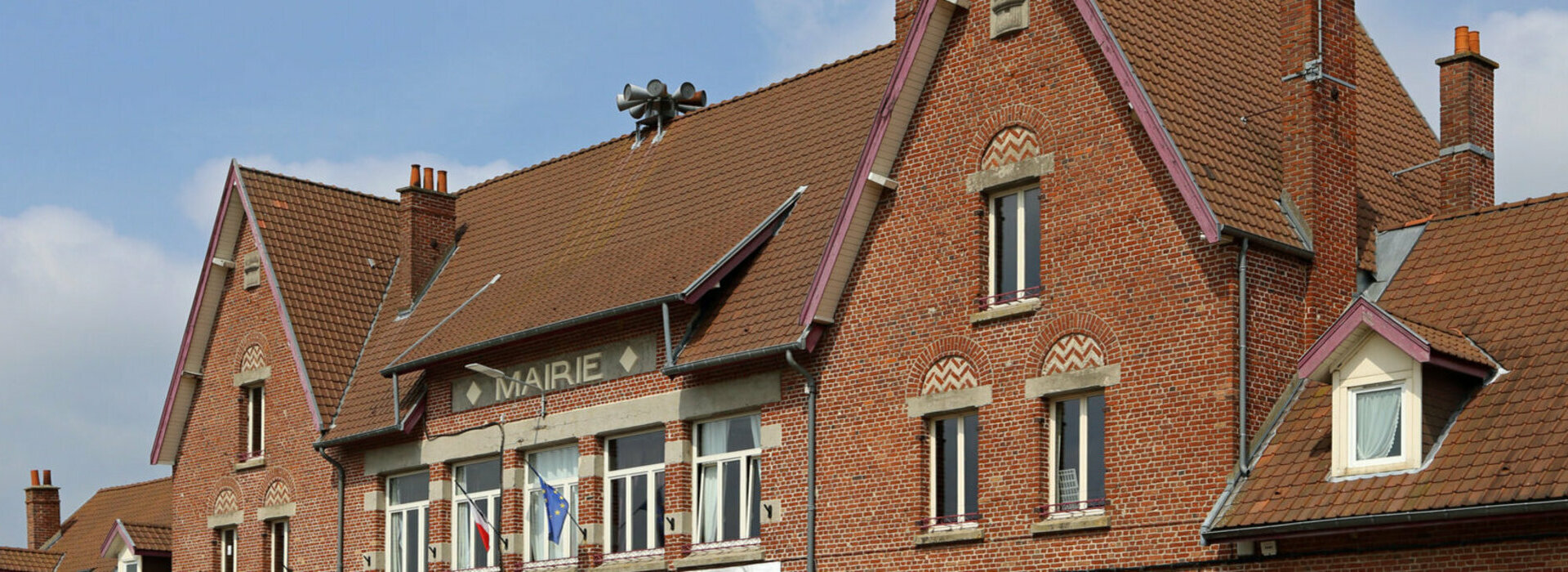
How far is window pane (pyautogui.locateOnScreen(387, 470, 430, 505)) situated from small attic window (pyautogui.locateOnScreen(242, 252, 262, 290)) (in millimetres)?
5593

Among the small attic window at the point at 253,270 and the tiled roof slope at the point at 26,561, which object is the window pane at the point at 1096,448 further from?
the tiled roof slope at the point at 26,561

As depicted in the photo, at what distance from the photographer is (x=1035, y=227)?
83.4ft

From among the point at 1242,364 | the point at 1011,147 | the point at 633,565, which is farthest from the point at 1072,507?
the point at 633,565

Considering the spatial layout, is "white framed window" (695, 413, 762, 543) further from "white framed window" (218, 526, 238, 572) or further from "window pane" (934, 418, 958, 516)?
"white framed window" (218, 526, 238, 572)

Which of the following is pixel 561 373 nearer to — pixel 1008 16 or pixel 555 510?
pixel 555 510

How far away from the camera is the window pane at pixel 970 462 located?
2545 cm

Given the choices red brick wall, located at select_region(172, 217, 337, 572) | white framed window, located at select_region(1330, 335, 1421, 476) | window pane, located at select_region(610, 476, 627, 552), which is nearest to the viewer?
white framed window, located at select_region(1330, 335, 1421, 476)

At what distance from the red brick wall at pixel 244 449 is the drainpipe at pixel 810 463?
1184 cm

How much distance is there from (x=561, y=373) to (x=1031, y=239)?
29.2ft

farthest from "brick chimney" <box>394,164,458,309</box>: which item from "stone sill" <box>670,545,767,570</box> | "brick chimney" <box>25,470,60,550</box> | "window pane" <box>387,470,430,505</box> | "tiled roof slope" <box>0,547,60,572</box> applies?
"brick chimney" <box>25,470,60,550</box>

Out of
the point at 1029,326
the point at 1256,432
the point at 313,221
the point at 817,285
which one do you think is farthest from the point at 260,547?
the point at 1256,432

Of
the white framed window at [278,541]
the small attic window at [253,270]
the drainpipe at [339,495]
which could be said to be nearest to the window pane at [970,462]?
the drainpipe at [339,495]

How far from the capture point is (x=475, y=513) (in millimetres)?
32531

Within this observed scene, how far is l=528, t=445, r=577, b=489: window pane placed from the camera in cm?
3147
